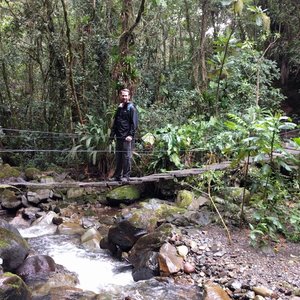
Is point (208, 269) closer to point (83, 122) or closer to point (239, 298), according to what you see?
point (239, 298)

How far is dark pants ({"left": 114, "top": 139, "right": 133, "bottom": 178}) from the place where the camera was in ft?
18.6

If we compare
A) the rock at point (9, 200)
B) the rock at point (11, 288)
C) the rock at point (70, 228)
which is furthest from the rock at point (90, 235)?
the rock at point (9, 200)

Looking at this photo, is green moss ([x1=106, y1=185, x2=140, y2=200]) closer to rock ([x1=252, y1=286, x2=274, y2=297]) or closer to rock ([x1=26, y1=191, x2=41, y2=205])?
rock ([x1=26, y1=191, x2=41, y2=205])

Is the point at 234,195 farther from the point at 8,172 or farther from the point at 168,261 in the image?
the point at 8,172

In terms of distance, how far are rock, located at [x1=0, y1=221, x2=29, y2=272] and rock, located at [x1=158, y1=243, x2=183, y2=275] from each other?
1.81 metres

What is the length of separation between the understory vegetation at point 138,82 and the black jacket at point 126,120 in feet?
3.54

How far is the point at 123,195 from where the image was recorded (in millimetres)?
7523

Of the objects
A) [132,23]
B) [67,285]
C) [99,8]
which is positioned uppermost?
[99,8]

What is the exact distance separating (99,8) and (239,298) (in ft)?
25.6

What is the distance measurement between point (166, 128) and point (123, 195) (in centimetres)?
169

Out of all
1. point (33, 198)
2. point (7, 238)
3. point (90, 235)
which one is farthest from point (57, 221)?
point (7, 238)

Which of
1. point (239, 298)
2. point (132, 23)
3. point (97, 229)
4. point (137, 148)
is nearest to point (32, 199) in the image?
point (97, 229)

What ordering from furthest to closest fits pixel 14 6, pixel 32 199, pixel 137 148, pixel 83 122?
pixel 14 6 < pixel 83 122 < pixel 137 148 < pixel 32 199

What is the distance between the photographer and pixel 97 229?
6.38 m
